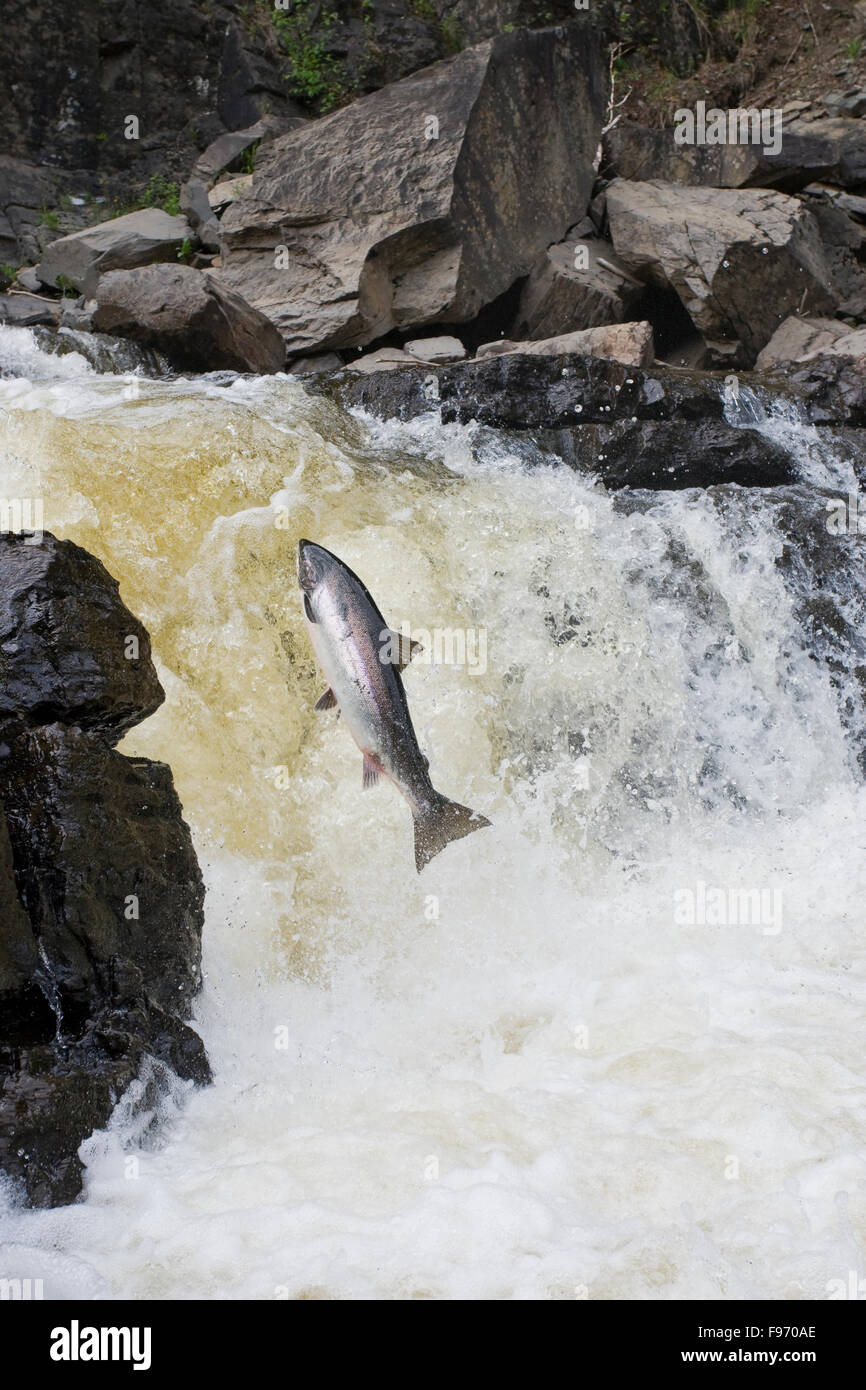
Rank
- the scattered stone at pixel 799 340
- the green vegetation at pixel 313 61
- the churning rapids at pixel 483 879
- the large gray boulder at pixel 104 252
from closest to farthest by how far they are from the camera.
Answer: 1. the churning rapids at pixel 483 879
2. the scattered stone at pixel 799 340
3. the large gray boulder at pixel 104 252
4. the green vegetation at pixel 313 61

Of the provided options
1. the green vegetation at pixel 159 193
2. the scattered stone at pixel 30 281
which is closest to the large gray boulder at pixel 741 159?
the green vegetation at pixel 159 193

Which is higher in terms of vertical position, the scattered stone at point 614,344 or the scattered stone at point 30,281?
the scattered stone at point 614,344

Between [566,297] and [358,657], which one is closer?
[358,657]

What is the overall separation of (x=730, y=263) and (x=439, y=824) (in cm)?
763

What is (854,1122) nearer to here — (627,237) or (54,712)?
(54,712)

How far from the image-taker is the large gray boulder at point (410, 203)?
928cm

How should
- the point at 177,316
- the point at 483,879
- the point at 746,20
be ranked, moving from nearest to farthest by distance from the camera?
the point at 483,879
the point at 177,316
the point at 746,20

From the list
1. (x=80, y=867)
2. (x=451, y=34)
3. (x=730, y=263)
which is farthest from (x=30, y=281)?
(x=80, y=867)

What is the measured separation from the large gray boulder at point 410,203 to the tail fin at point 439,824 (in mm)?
6069

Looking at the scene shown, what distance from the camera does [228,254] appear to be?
32.1 feet

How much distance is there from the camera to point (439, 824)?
12.0 feet

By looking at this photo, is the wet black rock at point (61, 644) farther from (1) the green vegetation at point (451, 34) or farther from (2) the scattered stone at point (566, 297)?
(1) the green vegetation at point (451, 34)

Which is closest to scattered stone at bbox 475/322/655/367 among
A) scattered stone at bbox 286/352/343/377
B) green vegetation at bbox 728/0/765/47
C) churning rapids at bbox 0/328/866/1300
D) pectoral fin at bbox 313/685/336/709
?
churning rapids at bbox 0/328/866/1300

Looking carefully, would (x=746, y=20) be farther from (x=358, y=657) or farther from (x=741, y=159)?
(x=358, y=657)
